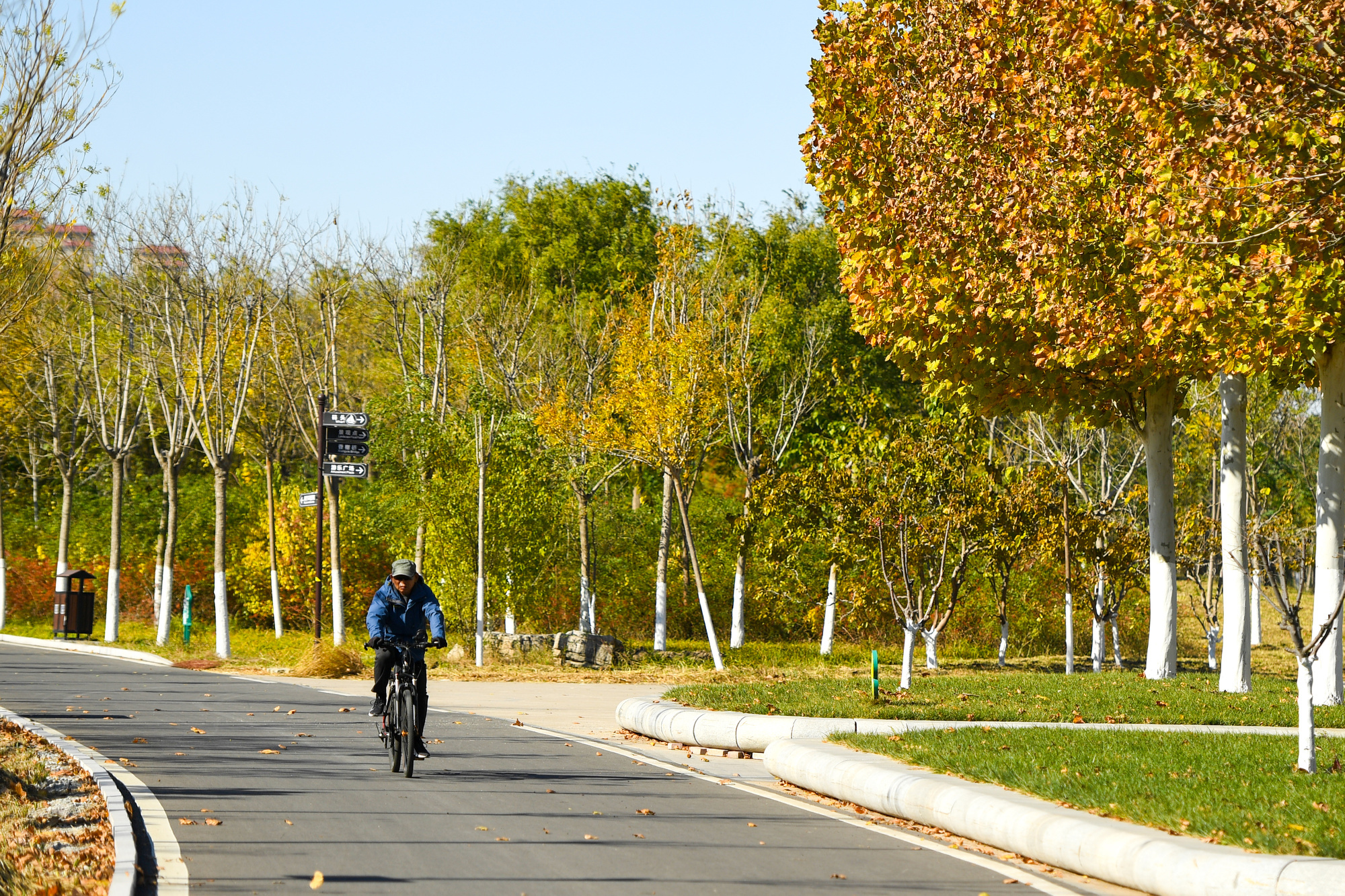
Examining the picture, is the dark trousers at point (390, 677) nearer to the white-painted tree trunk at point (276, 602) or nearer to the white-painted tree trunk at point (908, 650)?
the white-painted tree trunk at point (908, 650)

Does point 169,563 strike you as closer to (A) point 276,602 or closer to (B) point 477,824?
(A) point 276,602

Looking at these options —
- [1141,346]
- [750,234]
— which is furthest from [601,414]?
[1141,346]

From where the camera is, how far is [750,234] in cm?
3962

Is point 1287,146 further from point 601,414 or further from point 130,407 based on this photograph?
point 130,407

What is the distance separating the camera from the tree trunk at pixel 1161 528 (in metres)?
18.8

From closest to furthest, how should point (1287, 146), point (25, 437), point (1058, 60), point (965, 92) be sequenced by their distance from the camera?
point (1287, 146) → point (1058, 60) → point (965, 92) → point (25, 437)

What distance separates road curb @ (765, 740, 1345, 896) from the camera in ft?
21.9

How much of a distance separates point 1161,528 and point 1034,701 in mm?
3926

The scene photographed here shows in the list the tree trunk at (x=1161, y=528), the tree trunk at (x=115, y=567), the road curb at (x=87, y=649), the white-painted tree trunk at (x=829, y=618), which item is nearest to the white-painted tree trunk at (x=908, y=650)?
the tree trunk at (x=1161, y=528)

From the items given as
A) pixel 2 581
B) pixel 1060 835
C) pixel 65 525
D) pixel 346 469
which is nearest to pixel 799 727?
pixel 1060 835

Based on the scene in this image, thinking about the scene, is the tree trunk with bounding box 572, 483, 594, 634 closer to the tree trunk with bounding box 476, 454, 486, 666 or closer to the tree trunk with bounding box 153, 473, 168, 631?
the tree trunk with bounding box 476, 454, 486, 666

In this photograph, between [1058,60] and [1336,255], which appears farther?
[1058,60]

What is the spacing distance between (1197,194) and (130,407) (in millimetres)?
35719

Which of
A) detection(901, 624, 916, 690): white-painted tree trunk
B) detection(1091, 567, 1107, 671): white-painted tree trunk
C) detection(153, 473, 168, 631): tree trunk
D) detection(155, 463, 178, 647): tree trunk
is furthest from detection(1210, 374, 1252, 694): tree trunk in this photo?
detection(153, 473, 168, 631): tree trunk
